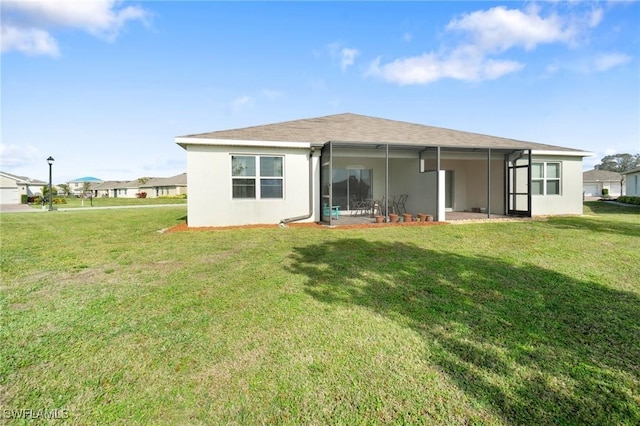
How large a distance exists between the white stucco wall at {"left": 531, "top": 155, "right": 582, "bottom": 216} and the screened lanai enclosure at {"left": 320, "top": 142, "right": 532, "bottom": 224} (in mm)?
858

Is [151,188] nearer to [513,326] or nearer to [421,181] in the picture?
[421,181]

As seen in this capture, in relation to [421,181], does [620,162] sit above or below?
above

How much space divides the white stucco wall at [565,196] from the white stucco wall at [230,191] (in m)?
10.4

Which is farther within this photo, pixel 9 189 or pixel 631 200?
pixel 9 189

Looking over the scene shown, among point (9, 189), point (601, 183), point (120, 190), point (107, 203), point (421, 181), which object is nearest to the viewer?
point (421, 181)

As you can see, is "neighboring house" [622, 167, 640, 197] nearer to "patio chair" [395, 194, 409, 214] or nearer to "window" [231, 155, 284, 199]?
"patio chair" [395, 194, 409, 214]

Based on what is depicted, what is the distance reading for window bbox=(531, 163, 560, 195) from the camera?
1377 cm

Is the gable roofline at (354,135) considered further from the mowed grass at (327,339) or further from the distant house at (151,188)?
the distant house at (151,188)

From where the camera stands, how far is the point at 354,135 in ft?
41.5

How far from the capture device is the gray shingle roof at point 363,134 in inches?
449

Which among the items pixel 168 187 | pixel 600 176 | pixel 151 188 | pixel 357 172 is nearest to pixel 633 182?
pixel 600 176

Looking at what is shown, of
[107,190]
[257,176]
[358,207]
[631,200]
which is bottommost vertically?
[358,207]

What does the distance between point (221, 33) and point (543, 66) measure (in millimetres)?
14018

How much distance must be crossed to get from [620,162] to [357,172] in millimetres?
90331
